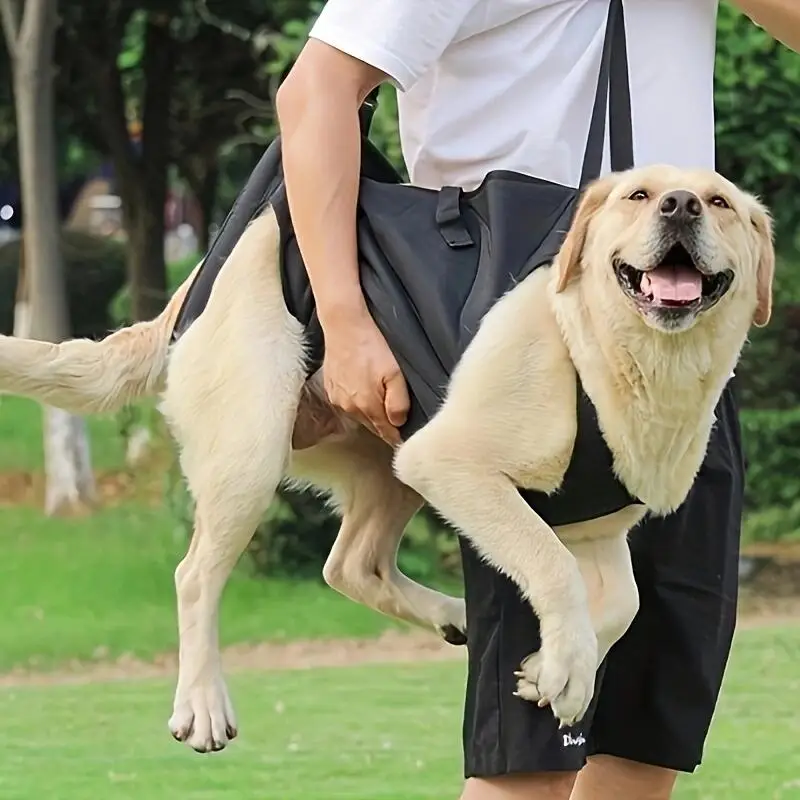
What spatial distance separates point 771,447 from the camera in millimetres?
7906

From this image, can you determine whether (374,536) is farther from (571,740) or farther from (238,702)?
(238,702)

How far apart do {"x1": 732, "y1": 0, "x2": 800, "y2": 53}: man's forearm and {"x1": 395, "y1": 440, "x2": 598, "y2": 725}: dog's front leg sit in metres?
0.77

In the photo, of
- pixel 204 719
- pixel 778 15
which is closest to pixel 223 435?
pixel 204 719

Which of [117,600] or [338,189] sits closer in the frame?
[338,189]

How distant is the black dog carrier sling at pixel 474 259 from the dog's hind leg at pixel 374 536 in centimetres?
45

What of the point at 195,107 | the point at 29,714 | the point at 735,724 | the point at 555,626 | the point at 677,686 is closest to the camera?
the point at 555,626

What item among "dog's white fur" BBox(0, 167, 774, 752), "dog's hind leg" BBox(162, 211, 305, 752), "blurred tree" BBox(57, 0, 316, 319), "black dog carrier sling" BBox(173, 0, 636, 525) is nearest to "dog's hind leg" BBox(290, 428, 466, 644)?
"dog's hind leg" BBox(162, 211, 305, 752)

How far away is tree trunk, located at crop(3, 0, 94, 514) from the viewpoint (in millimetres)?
8969

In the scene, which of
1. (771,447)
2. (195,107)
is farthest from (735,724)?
(195,107)

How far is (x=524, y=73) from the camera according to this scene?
223 cm

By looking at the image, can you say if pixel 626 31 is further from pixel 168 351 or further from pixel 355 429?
pixel 168 351

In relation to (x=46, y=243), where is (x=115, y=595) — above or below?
below

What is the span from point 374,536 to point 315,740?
8.87 feet

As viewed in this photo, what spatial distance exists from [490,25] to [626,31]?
0.21 meters
